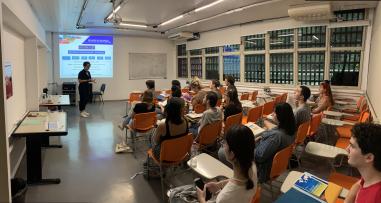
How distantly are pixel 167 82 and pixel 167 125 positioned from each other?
9882 millimetres

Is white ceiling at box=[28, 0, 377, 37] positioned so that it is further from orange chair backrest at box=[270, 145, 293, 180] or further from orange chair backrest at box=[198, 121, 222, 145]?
orange chair backrest at box=[270, 145, 293, 180]

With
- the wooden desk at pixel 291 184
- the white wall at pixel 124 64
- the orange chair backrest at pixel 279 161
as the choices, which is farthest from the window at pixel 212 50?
the wooden desk at pixel 291 184

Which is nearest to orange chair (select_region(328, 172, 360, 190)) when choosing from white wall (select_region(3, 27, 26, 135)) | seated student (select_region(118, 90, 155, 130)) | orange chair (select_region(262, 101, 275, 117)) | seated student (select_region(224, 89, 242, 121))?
seated student (select_region(224, 89, 242, 121))

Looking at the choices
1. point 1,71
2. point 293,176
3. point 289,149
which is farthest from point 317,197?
point 1,71

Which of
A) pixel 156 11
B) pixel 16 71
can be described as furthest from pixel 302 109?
pixel 156 11

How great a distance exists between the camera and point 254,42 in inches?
339

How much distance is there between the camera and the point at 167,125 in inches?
128

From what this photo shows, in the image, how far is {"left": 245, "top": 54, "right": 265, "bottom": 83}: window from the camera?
8.45m

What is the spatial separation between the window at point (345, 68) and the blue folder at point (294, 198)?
5.50 m

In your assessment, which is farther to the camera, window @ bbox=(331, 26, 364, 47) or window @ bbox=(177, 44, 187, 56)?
window @ bbox=(177, 44, 187, 56)

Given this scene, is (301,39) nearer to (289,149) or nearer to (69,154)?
(289,149)

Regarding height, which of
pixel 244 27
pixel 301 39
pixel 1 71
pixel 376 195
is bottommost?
pixel 376 195

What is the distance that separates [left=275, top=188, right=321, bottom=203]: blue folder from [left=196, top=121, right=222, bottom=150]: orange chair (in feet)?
6.41

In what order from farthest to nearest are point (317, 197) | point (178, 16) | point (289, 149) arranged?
1. point (178, 16)
2. point (289, 149)
3. point (317, 197)
